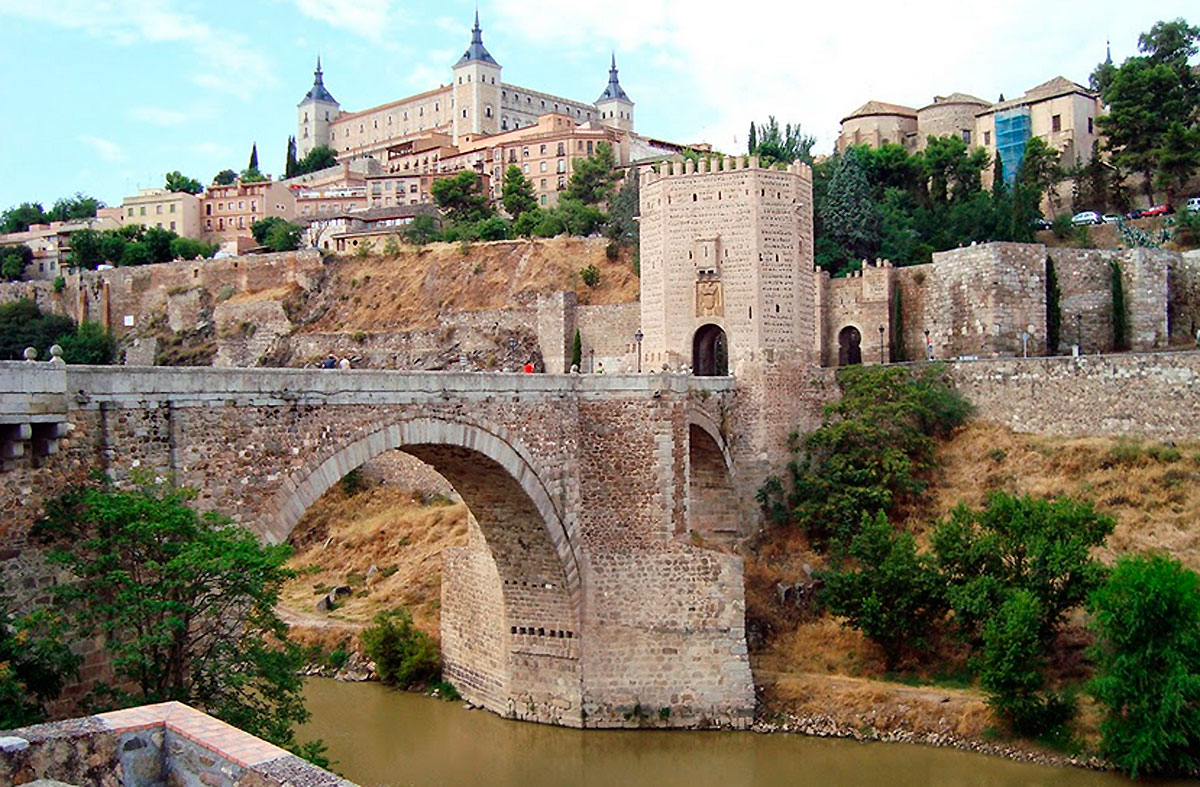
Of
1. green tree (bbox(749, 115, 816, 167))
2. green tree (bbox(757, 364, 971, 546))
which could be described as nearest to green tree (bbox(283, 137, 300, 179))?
green tree (bbox(749, 115, 816, 167))

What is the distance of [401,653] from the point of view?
19281mm

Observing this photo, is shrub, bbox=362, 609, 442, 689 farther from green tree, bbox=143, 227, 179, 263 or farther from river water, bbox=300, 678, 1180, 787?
green tree, bbox=143, 227, 179, 263

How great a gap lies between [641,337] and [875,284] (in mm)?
8074

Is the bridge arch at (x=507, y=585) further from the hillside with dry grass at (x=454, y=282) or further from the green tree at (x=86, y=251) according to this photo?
the green tree at (x=86, y=251)

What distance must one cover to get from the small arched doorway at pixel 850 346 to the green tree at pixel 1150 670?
15737mm

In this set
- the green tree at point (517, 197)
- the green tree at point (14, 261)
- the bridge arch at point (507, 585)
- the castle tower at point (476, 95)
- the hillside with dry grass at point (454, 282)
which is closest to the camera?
the bridge arch at point (507, 585)

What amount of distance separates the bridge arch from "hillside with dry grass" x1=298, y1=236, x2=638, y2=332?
1887 centimetres

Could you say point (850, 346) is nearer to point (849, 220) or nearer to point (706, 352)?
point (849, 220)

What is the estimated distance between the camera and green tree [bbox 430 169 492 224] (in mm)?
53844

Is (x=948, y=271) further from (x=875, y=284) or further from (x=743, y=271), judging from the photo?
(x=743, y=271)

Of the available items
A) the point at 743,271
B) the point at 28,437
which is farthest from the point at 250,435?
the point at 743,271

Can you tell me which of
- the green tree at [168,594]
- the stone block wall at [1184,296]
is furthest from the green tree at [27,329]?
the green tree at [168,594]

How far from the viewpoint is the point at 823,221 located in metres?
35.0

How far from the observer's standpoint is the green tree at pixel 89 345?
165 ft
